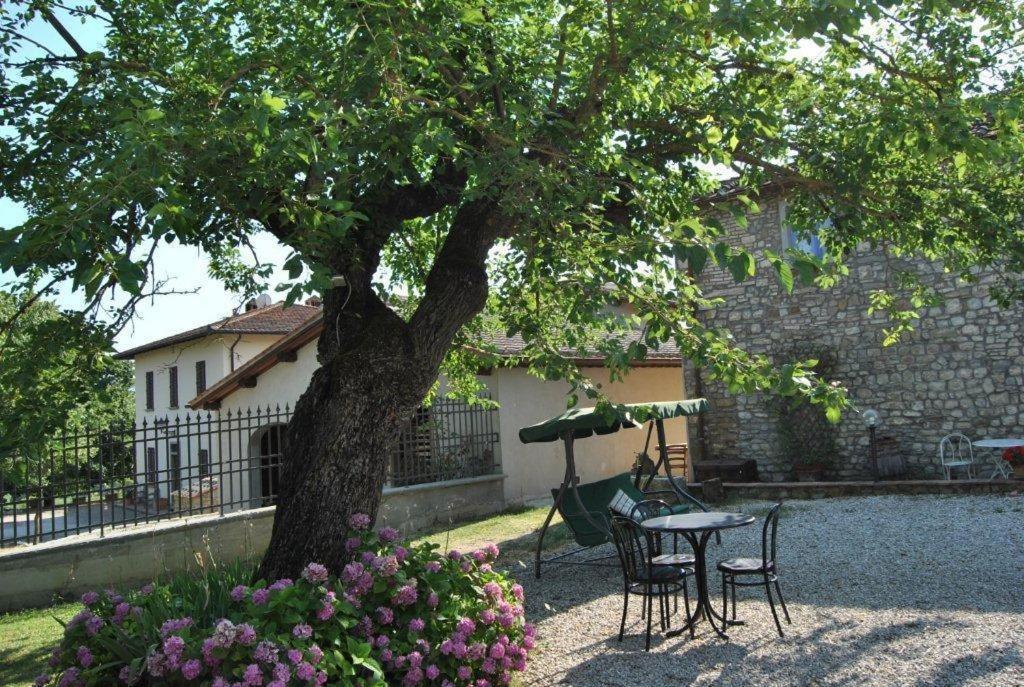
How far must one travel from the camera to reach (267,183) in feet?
15.1

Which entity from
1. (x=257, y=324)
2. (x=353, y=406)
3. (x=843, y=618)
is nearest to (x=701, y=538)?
(x=843, y=618)

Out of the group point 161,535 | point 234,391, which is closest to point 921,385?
point 161,535

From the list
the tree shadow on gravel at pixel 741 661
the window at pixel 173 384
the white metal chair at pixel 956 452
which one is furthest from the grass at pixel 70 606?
the window at pixel 173 384

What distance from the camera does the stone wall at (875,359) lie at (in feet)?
42.8

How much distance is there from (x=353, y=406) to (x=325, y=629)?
4.95 ft

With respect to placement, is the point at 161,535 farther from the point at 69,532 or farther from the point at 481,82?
the point at 481,82

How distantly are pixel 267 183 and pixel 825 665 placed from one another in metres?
4.52

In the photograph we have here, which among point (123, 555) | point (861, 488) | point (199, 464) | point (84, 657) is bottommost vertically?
point (861, 488)

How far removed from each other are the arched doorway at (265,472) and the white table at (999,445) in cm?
1027

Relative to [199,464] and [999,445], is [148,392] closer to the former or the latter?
[199,464]

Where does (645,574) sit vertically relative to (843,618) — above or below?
above

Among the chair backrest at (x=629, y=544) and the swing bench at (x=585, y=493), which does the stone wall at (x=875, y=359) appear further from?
the chair backrest at (x=629, y=544)

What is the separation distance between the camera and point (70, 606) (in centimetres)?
855

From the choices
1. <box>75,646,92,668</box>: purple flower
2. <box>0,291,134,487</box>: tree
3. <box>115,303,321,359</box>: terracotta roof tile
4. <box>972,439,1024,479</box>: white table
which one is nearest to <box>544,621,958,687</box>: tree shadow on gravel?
<box>75,646,92,668</box>: purple flower
